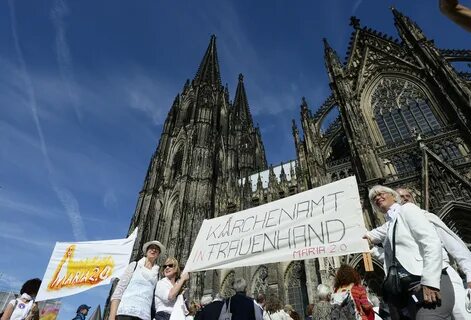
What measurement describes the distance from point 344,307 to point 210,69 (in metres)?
37.8

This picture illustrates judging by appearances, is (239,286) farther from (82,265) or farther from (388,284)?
(82,265)

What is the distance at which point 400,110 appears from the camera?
15.0 metres

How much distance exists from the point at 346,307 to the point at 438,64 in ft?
51.2

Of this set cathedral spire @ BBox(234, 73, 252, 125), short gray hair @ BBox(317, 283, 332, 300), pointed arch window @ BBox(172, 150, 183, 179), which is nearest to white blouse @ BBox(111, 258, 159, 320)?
short gray hair @ BBox(317, 283, 332, 300)

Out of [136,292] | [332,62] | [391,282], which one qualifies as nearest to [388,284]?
[391,282]

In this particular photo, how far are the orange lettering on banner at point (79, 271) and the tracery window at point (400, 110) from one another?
1399cm

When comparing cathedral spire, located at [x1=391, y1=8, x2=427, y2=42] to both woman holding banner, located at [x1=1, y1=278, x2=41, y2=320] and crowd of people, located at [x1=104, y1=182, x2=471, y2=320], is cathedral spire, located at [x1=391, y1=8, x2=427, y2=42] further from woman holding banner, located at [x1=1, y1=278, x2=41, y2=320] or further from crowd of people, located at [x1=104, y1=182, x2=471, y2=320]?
woman holding banner, located at [x1=1, y1=278, x2=41, y2=320]

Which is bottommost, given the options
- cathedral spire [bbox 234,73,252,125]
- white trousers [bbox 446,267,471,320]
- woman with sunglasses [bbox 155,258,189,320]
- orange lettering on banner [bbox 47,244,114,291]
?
white trousers [bbox 446,267,471,320]

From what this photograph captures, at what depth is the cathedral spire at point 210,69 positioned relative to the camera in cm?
3538

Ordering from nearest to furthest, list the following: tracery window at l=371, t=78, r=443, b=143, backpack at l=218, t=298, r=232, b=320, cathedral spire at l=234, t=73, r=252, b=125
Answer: backpack at l=218, t=298, r=232, b=320 → tracery window at l=371, t=78, r=443, b=143 → cathedral spire at l=234, t=73, r=252, b=125

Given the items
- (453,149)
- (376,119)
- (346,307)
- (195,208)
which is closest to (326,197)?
(346,307)

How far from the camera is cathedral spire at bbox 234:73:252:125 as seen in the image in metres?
39.5

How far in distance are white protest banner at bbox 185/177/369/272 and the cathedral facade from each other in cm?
794

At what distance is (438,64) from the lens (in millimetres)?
13781
